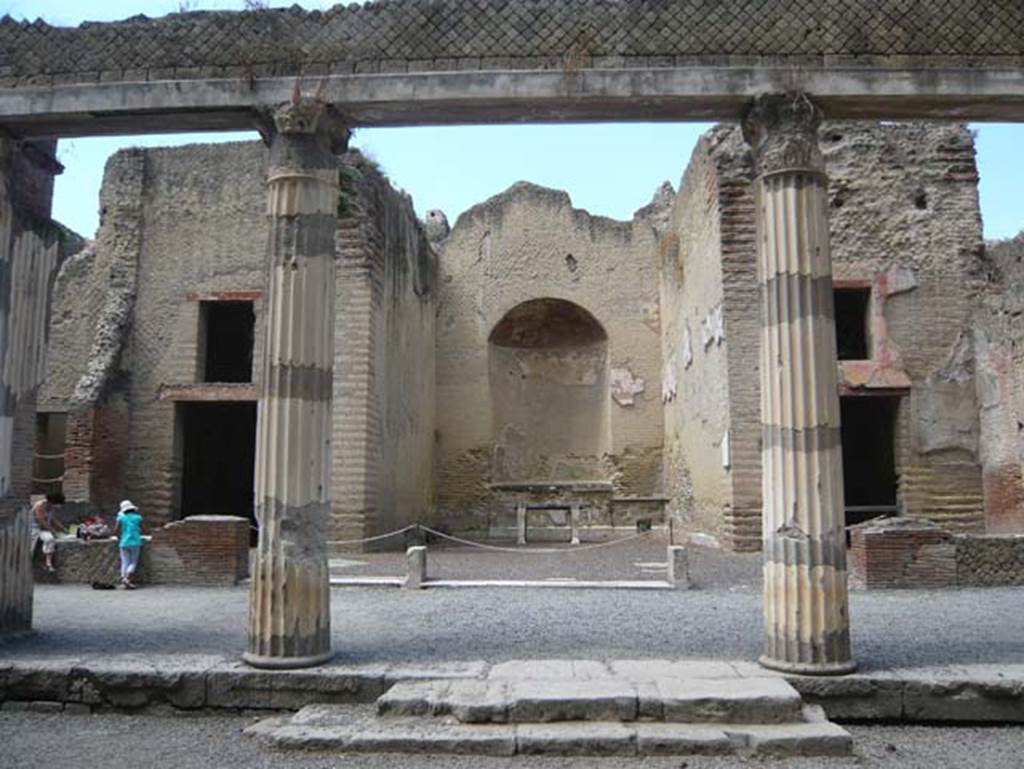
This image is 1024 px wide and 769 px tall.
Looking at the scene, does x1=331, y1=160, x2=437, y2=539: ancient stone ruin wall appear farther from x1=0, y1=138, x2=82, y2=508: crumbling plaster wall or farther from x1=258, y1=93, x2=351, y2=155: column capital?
x1=258, y1=93, x2=351, y2=155: column capital

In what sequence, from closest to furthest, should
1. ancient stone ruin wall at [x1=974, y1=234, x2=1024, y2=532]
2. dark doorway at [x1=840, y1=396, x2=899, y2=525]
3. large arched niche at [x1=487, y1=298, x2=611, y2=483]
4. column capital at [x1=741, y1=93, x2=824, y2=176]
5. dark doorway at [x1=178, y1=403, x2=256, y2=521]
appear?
column capital at [x1=741, y1=93, x2=824, y2=176]
ancient stone ruin wall at [x1=974, y1=234, x2=1024, y2=532]
dark doorway at [x1=840, y1=396, x2=899, y2=525]
dark doorway at [x1=178, y1=403, x2=256, y2=521]
large arched niche at [x1=487, y1=298, x2=611, y2=483]

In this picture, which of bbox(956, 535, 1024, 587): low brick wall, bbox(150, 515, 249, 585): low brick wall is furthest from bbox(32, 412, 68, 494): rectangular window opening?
bbox(956, 535, 1024, 587): low brick wall

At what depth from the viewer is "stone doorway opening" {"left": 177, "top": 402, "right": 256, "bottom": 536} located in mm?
16375

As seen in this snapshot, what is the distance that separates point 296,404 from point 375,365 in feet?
27.8

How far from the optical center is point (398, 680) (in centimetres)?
498

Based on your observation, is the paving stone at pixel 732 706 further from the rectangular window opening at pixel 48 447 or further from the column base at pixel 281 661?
the rectangular window opening at pixel 48 447

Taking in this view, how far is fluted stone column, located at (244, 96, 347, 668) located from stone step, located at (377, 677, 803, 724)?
0.90m

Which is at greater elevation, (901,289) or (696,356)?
(901,289)

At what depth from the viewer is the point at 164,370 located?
1445 centimetres

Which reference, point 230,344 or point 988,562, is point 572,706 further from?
point 230,344

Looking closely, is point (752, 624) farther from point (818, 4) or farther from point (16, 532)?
point (16, 532)

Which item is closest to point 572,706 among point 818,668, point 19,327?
point 818,668

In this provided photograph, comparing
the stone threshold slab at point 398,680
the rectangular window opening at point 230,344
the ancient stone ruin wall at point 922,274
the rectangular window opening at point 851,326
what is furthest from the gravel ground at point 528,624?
the rectangular window opening at point 230,344

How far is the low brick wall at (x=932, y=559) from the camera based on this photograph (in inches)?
365
